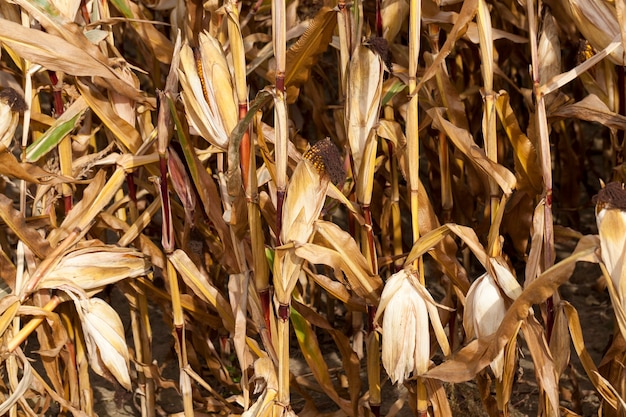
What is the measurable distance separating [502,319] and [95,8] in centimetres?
77

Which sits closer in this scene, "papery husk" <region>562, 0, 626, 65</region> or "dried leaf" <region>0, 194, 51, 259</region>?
"papery husk" <region>562, 0, 626, 65</region>

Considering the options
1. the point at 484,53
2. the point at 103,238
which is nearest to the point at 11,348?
the point at 103,238

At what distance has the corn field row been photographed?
1.07 meters

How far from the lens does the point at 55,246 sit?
4.33 feet

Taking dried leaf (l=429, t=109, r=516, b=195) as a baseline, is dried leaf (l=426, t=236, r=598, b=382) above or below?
below

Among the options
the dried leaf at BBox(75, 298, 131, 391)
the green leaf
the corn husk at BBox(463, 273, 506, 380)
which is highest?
the green leaf

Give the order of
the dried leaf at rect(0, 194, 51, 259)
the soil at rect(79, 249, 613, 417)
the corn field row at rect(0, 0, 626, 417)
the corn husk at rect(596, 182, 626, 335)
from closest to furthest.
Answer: the corn husk at rect(596, 182, 626, 335) → the corn field row at rect(0, 0, 626, 417) → the dried leaf at rect(0, 194, 51, 259) → the soil at rect(79, 249, 613, 417)

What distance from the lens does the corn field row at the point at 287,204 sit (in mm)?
1074

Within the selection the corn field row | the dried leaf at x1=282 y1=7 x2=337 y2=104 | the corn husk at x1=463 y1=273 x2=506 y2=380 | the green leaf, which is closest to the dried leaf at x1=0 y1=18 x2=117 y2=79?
the corn field row

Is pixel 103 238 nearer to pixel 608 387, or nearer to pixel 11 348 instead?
pixel 11 348

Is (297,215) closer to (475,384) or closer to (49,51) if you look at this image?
(49,51)

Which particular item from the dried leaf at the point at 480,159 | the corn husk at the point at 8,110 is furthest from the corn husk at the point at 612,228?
the corn husk at the point at 8,110

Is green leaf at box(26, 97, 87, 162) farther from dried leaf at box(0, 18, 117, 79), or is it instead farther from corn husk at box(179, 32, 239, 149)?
corn husk at box(179, 32, 239, 149)

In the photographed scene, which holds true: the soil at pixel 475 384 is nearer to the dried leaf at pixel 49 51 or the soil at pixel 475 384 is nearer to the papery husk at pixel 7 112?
the papery husk at pixel 7 112
